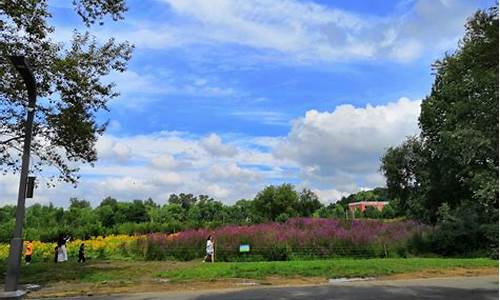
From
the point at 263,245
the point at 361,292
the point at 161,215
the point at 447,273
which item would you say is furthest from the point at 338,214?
the point at 361,292

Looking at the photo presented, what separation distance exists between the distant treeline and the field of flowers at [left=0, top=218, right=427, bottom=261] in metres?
14.3

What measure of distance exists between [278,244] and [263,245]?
76 cm

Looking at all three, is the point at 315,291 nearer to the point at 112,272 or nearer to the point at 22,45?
the point at 112,272

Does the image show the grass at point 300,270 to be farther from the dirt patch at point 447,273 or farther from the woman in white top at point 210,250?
the woman in white top at point 210,250

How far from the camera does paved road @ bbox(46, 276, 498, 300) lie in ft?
48.1

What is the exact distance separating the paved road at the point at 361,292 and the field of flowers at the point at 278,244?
11219 mm

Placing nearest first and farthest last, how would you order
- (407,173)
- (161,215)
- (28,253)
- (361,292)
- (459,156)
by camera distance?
(459,156)
(361,292)
(28,253)
(407,173)
(161,215)

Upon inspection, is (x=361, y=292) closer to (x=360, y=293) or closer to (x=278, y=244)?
(x=360, y=293)

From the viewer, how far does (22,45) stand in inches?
750

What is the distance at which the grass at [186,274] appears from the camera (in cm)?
1752

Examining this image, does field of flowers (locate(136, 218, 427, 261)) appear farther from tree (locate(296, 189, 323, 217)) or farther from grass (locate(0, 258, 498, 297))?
tree (locate(296, 189, 323, 217))

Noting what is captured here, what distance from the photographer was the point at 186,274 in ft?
64.6

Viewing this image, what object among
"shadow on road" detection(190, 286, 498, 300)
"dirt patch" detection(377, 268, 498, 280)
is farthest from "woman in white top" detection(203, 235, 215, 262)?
"shadow on road" detection(190, 286, 498, 300)

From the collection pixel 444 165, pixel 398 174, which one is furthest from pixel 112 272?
pixel 398 174
